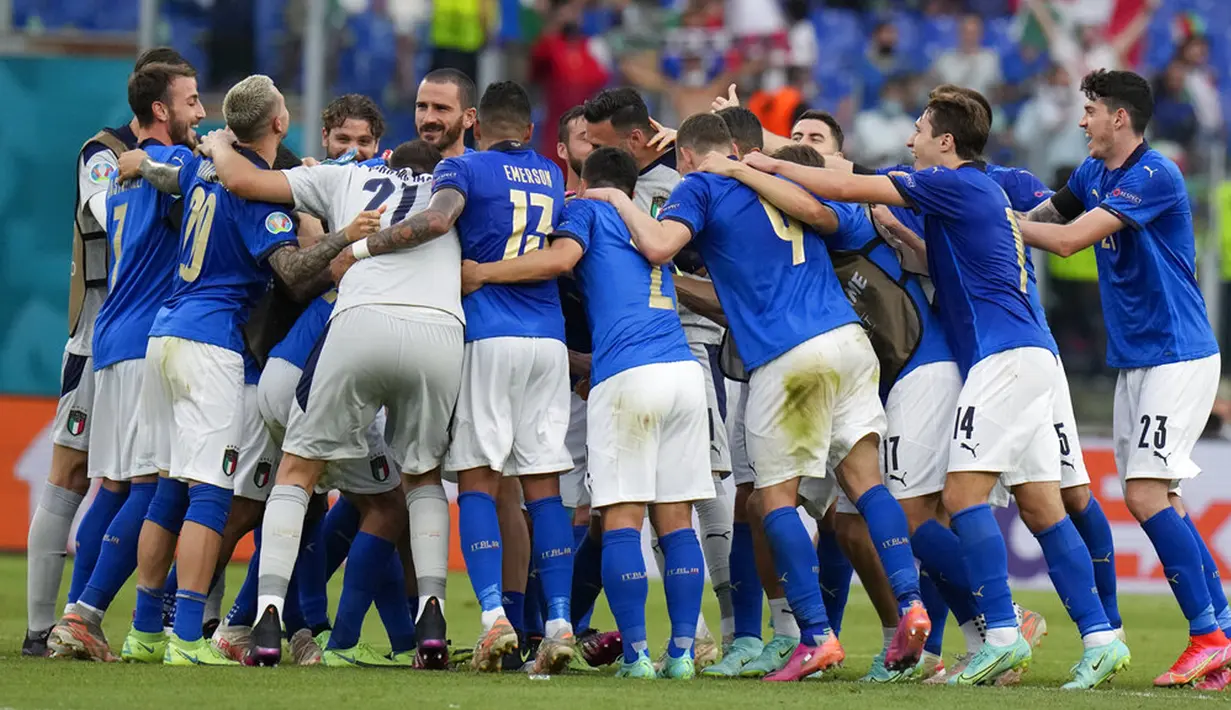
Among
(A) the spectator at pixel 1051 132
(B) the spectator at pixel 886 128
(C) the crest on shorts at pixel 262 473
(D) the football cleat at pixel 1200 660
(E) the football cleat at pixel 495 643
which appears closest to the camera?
(E) the football cleat at pixel 495 643

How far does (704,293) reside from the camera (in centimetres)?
860

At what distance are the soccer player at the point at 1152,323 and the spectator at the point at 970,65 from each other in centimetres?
1133

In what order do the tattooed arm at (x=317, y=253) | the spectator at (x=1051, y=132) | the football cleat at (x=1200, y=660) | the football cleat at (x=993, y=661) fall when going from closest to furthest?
the football cleat at (x=993, y=661) < the tattooed arm at (x=317, y=253) < the football cleat at (x=1200, y=660) < the spectator at (x=1051, y=132)

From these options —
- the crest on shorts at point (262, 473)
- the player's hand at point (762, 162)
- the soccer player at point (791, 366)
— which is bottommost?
the crest on shorts at point (262, 473)

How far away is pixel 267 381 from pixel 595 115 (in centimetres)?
213

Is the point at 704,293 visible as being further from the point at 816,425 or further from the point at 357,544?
the point at 357,544

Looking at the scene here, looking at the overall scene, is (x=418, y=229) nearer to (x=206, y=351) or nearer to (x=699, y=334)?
(x=206, y=351)

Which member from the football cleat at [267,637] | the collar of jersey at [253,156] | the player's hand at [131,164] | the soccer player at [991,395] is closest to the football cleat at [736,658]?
the soccer player at [991,395]

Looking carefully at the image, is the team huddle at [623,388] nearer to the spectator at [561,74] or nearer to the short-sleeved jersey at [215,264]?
the short-sleeved jersey at [215,264]

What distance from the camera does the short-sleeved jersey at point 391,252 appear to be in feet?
25.1

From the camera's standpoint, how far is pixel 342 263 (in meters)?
7.92

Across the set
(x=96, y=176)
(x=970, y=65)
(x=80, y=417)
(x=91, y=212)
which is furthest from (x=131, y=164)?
(x=970, y=65)

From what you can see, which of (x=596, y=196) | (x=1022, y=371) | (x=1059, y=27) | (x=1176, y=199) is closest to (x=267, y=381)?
(x=596, y=196)

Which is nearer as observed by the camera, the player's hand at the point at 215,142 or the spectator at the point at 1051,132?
the player's hand at the point at 215,142
